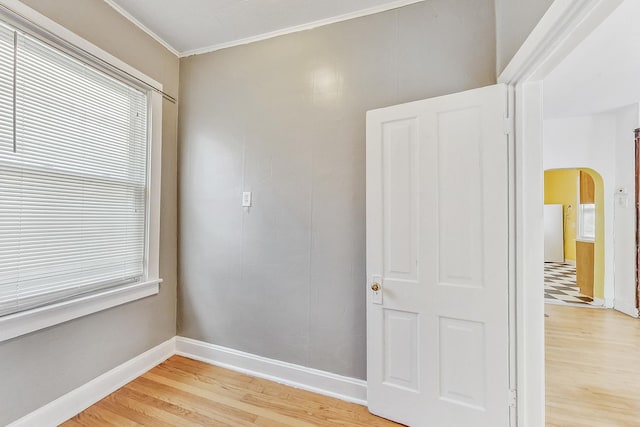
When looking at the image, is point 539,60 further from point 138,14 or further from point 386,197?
point 138,14

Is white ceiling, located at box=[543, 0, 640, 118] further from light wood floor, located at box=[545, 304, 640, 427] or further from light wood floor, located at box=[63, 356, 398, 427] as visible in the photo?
light wood floor, located at box=[63, 356, 398, 427]

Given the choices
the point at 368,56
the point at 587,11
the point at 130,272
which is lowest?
the point at 130,272

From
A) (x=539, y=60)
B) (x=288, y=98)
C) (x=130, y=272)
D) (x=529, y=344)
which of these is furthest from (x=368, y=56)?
(x=130, y=272)

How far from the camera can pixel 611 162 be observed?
387 centimetres

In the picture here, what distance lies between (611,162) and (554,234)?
4.25m

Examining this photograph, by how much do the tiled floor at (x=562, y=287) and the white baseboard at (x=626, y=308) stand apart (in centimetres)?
29

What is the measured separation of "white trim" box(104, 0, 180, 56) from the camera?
1847mm

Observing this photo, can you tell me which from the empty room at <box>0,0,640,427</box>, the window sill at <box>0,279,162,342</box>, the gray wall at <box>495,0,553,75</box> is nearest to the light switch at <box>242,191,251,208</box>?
the empty room at <box>0,0,640,427</box>

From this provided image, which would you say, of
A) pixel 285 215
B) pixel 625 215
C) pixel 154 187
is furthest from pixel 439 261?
pixel 625 215

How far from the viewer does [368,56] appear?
1838 mm

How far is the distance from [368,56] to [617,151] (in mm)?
4416

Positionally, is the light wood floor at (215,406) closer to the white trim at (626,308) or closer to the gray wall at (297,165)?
the gray wall at (297,165)

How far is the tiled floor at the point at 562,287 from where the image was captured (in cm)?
418

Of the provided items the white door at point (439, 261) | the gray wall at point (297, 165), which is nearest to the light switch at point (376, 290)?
the white door at point (439, 261)
